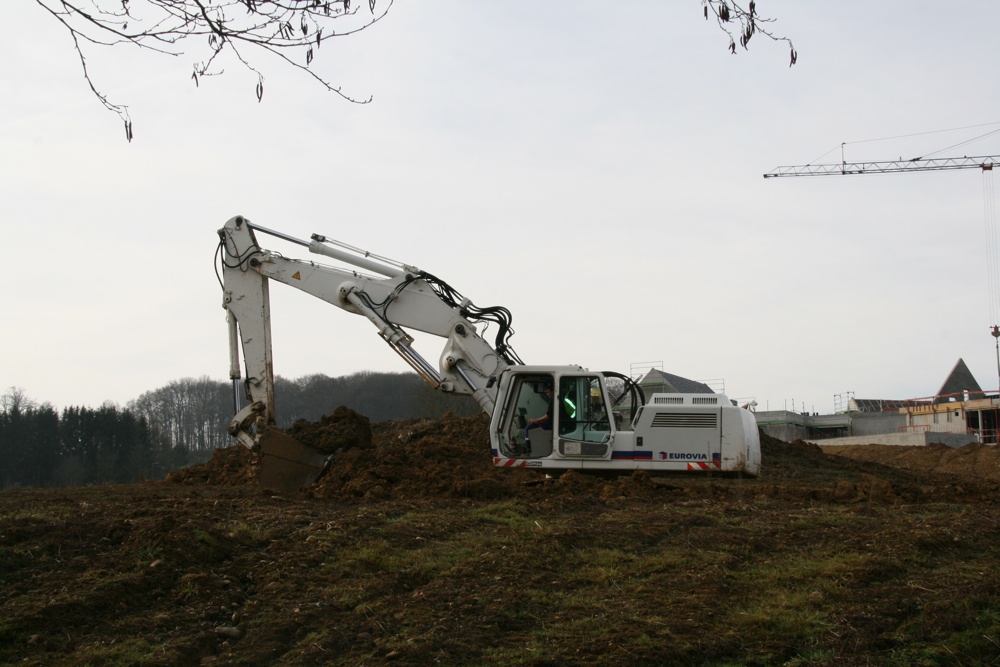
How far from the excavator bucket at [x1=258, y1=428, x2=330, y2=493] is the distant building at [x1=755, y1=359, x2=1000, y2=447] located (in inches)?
1181

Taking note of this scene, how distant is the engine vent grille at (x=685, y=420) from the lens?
43.3ft

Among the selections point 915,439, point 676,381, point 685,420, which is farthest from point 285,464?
point 915,439

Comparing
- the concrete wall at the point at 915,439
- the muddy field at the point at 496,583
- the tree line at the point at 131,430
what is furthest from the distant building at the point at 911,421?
the muddy field at the point at 496,583

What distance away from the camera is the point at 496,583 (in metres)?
7.61

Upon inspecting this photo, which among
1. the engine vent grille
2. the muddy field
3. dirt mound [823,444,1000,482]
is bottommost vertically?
dirt mound [823,444,1000,482]

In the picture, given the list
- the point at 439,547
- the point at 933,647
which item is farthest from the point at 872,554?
the point at 439,547

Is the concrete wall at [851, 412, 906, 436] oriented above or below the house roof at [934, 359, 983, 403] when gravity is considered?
below

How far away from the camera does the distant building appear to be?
137ft

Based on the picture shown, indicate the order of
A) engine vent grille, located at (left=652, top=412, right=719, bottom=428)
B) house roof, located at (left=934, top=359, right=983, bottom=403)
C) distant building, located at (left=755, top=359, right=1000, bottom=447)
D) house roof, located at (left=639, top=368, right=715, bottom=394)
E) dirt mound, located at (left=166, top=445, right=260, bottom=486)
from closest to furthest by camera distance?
engine vent grille, located at (left=652, top=412, right=719, bottom=428) → dirt mound, located at (left=166, top=445, right=260, bottom=486) → house roof, located at (left=639, top=368, right=715, bottom=394) → distant building, located at (left=755, top=359, right=1000, bottom=447) → house roof, located at (left=934, top=359, right=983, bottom=403)

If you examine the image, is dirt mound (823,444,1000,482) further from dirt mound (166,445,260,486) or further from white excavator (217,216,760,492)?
dirt mound (166,445,260,486)

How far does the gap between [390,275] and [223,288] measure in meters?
2.69

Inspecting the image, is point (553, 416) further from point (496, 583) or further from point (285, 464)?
point (496, 583)

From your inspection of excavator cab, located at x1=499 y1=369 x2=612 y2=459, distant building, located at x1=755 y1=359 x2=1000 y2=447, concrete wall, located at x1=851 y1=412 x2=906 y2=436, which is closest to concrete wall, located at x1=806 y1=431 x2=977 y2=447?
distant building, located at x1=755 y1=359 x2=1000 y2=447

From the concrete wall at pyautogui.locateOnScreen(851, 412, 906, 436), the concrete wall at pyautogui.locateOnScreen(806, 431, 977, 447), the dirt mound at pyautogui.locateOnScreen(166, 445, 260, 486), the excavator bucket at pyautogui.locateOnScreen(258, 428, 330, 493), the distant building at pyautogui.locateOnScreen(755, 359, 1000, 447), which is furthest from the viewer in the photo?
the concrete wall at pyautogui.locateOnScreen(851, 412, 906, 436)
